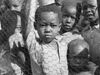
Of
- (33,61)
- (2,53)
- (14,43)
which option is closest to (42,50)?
(33,61)

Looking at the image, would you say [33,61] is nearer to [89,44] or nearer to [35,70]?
[35,70]

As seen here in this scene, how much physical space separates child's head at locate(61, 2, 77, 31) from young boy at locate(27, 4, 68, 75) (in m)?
0.26

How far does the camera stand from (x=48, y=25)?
1.31 meters

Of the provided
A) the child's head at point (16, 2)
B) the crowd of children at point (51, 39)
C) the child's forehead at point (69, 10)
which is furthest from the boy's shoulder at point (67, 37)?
the child's head at point (16, 2)

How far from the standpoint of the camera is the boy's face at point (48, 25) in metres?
1.30

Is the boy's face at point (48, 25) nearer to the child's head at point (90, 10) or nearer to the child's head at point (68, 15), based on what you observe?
the child's head at point (68, 15)

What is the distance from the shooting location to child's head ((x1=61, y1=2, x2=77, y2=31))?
162cm

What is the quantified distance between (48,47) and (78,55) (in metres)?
0.15

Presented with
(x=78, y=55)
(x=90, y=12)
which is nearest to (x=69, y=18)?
(x=90, y=12)

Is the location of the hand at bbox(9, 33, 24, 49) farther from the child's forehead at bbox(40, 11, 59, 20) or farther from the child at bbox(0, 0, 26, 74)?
the child's forehead at bbox(40, 11, 59, 20)

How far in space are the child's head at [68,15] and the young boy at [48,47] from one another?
0.26m

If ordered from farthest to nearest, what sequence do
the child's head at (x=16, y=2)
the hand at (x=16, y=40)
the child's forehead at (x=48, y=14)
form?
the child's head at (x=16, y=2) < the hand at (x=16, y=40) < the child's forehead at (x=48, y=14)

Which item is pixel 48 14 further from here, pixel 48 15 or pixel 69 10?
pixel 69 10

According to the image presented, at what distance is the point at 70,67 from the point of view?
Result: 55.7 inches
